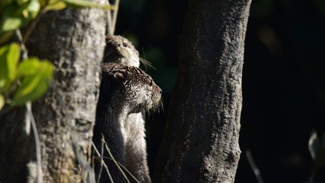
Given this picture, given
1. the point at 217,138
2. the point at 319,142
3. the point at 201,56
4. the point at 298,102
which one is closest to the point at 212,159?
the point at 217,138

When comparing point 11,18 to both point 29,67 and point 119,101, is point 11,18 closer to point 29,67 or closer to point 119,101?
point 29,67

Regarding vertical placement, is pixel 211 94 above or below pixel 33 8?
below

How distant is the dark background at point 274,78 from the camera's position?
441 centimetres

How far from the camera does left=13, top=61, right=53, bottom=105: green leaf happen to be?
4.02 feet

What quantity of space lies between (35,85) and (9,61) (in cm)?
7

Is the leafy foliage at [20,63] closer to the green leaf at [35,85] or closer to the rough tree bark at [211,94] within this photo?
the green leaf at [35,85]

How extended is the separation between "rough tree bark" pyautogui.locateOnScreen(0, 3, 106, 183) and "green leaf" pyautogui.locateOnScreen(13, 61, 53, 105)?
225mm

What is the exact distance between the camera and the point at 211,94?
7.23 feet

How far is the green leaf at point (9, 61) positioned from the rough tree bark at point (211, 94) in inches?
41.9

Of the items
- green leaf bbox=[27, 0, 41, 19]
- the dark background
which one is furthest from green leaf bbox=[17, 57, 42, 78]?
the dark background

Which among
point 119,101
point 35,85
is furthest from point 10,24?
point 119,101

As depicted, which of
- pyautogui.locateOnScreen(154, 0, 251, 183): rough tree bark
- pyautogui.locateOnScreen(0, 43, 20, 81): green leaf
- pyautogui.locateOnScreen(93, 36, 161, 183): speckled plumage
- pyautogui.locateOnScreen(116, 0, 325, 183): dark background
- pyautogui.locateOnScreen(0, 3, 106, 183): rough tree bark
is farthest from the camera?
pyautogui.locateOnScreen(116, 0, 325, 183): dark background

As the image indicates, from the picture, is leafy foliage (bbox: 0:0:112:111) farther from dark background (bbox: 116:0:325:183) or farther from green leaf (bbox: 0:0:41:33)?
dark background (bbox: 116:0:325:183)

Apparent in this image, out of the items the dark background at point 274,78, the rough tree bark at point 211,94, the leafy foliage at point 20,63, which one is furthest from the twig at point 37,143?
the dark background at point 274,78
